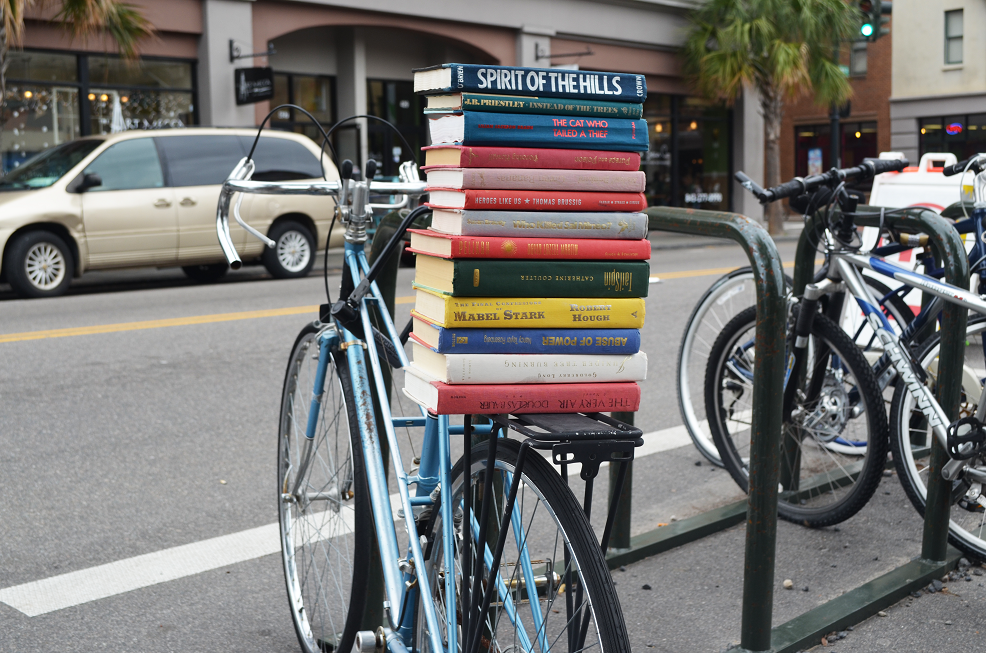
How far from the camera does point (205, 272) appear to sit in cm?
1420

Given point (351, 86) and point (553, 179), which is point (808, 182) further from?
point (351, 86)

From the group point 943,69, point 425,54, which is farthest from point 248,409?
point 943,69

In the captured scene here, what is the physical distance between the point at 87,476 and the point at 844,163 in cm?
3676

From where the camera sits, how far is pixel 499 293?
6.46ft

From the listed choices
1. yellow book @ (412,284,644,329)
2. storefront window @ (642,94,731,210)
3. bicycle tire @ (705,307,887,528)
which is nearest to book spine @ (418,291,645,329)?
yellow book @ (412,284,644,329)

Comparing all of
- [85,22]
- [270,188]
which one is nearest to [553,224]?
[270,188]

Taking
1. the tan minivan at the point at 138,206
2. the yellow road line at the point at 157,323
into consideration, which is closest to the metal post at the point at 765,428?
the yellow road line at the point at 157,323

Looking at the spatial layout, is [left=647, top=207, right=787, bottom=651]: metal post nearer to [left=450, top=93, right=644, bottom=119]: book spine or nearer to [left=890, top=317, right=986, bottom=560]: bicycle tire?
[left=450, top=93, right=644, bottom=119]: book spine

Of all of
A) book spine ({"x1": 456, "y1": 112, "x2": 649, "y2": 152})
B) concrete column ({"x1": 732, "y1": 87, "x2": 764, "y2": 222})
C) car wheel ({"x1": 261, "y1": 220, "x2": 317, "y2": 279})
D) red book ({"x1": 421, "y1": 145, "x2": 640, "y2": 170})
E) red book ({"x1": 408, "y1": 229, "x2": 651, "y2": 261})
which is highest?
concrete column ({"x1": 732, "y1": 87, "x2": 764, "y2": 222})

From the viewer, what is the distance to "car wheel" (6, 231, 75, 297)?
38.4ft

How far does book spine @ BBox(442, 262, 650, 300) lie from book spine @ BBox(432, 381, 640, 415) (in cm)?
18

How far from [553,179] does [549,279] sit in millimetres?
195

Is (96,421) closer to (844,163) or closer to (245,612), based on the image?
(245,612)

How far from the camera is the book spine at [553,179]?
1.97 meters
